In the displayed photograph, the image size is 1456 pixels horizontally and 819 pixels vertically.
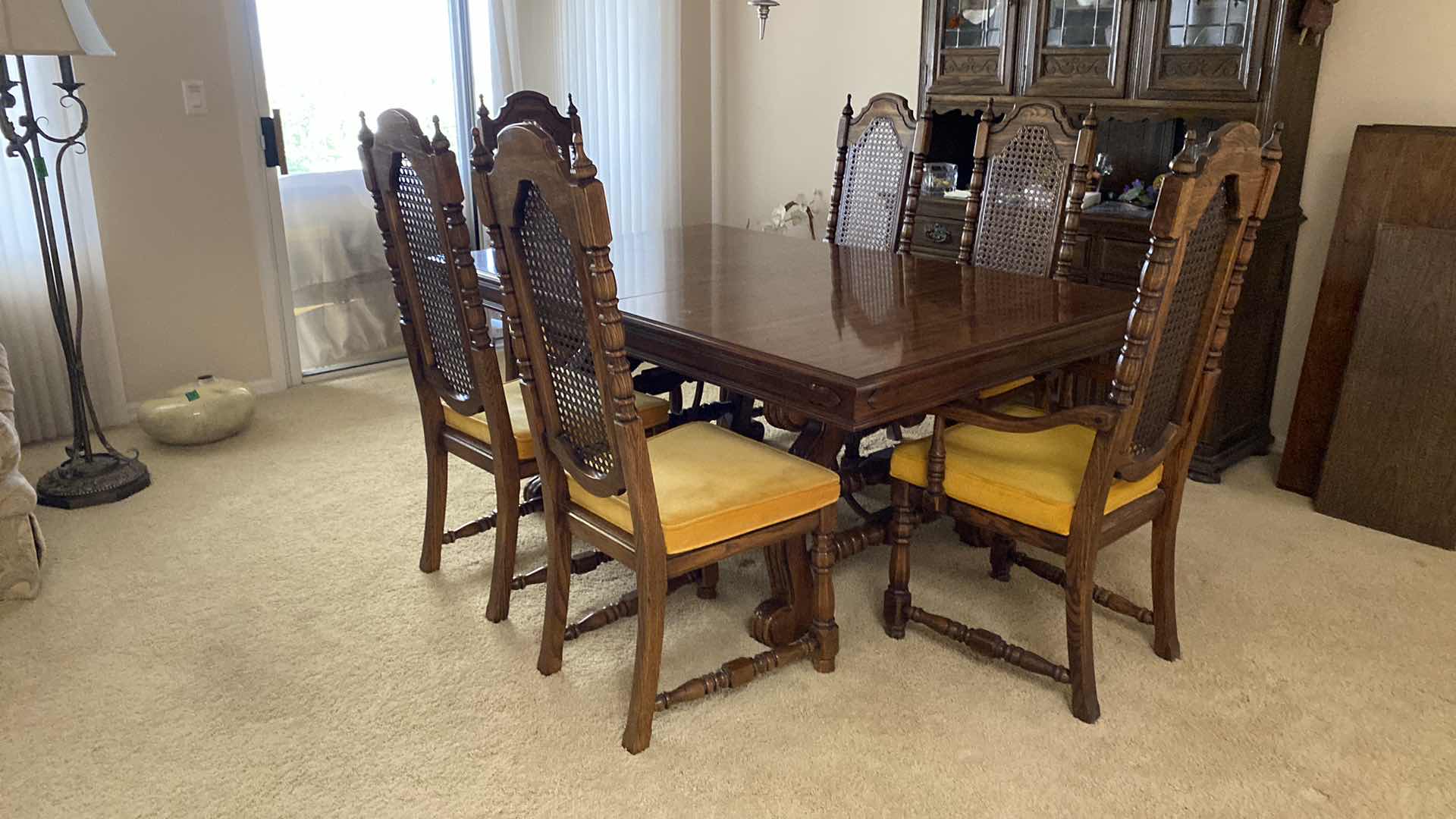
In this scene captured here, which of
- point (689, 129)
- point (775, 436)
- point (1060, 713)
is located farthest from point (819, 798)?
point (689, 129)

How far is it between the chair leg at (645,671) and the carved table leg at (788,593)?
1.22ft

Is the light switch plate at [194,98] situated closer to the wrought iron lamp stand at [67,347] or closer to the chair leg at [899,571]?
the wrought iron lamp stand at [67,347]

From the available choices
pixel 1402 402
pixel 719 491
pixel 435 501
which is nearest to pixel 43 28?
pixel 435 501

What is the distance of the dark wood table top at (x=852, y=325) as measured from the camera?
1.95 meters

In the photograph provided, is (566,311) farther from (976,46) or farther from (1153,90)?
(976,46)

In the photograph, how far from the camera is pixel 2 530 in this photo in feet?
8.46

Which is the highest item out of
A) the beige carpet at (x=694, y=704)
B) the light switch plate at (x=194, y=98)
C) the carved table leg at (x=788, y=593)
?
the light switch plate at (x=194, y=98)

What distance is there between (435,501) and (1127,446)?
5.57ft

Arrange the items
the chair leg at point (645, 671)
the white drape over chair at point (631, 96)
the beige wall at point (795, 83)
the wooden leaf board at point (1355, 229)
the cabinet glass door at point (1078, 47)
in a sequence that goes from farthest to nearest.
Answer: the white drape over chair at point (631, 96) < the beige wall at point (795, 83) < the cabinet glass door at point (1078, 47) < the wooden leaf board at point (1355, 229) < the chair leg at point (645, 671)

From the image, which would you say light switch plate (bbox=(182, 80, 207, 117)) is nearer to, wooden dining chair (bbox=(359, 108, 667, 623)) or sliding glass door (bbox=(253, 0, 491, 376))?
sliding glass door (bbox=(253, 0, 491, 376))

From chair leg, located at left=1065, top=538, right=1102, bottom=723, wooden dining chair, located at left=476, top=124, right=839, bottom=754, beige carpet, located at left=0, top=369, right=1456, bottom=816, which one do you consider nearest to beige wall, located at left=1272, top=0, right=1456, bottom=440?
beige carpet, located at left=0, top=369, right=1456, bottom=816

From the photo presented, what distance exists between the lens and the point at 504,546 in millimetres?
2510

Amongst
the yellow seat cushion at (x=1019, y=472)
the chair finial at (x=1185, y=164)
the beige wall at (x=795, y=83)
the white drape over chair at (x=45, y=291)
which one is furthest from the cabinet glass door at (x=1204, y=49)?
the white drape over chair at (x=45, y=291)

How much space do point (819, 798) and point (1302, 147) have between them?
2690 millimetres
